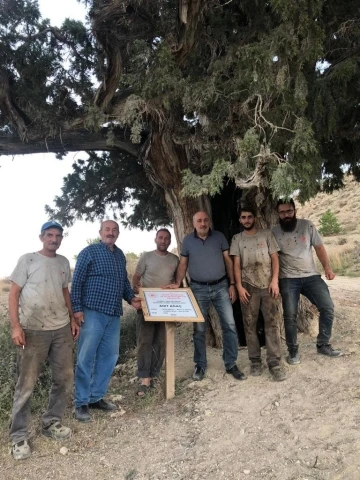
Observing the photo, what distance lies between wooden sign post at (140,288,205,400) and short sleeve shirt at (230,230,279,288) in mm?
746

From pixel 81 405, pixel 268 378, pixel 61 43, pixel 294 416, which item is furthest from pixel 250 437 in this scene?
pixel 61 43

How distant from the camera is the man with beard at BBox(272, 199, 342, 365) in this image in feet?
17.8

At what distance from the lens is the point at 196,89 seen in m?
5.26

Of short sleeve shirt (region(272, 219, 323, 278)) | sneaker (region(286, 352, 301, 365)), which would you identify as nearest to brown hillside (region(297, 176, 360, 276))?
short sleeve shirt (region(272, 219, 323, 278))

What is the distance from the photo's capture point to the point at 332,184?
26.3 feet

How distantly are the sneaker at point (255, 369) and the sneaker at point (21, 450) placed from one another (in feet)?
8.71

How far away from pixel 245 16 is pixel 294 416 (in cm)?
537

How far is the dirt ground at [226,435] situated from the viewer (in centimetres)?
362

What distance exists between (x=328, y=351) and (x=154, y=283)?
2408mm

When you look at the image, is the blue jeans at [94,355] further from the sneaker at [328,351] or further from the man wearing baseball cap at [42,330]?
the sneaker at [328,351]

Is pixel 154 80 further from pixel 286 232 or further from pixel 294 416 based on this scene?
pixel 294 416

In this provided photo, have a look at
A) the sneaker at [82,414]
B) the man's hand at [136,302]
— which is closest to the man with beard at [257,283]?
the man's hand at [136,302]

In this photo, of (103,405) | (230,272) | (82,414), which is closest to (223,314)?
(230,272)

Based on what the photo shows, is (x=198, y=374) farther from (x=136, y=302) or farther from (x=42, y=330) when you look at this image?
(x=42, y=330)
